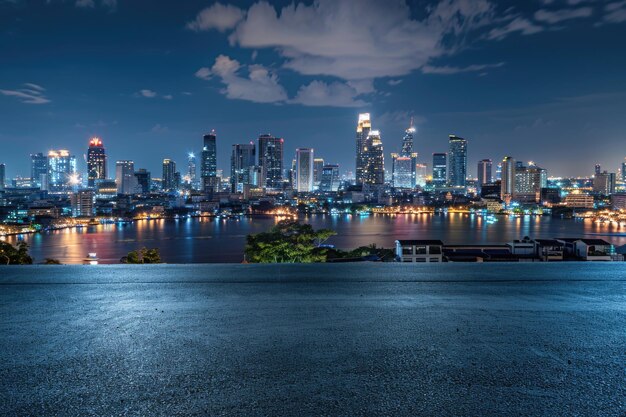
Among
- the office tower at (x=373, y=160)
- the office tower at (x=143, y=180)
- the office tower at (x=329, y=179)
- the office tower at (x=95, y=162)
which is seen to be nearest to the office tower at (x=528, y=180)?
the office tower at (x=373, y=160)

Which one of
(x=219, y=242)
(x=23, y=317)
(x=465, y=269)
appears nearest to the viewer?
(x=23, y=317)

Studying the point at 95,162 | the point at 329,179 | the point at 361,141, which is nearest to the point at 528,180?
the point at 361,141

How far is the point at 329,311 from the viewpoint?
6.77ft

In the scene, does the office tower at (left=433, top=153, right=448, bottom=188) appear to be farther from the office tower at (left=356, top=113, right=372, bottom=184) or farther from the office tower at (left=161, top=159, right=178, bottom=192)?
the office tower at (left=161, top=159, right=178, bottom=192)

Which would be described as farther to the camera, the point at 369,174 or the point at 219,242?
the point at 369,174

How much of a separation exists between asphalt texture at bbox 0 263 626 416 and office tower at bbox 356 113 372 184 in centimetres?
13598

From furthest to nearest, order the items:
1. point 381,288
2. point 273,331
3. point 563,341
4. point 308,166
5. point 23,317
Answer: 1. point 308,166
2. point 381,288
3. point 23,317
4. point 273,331
5. point 563,341

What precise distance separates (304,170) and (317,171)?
417 inches

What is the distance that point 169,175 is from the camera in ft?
499

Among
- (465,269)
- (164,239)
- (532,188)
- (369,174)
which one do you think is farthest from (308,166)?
(465,269)

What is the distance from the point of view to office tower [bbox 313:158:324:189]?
536 ft

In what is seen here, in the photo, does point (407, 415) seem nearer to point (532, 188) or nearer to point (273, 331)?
point (273, 331)

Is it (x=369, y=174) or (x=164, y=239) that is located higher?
(x=369, y=174)

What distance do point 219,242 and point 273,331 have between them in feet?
113
